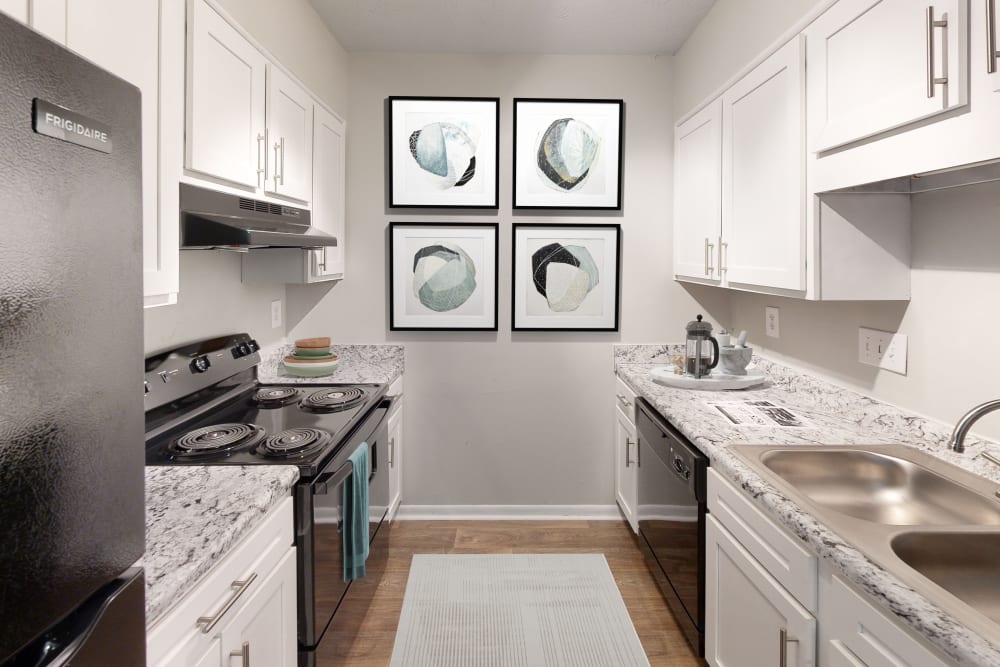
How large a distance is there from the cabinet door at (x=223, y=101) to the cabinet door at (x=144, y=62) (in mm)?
407

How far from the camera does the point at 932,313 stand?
5.42 feet

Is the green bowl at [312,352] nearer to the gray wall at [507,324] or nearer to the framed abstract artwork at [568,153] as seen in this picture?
the gray wall at [507,324]

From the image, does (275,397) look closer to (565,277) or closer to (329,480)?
(329,480)

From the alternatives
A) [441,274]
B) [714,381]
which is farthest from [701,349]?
[441,274]

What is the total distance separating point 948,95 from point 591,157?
2085mm

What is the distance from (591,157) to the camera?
3.16 m

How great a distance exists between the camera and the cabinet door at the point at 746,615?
1258 millimetres

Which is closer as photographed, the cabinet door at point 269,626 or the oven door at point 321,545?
the cabinet door at point 269,626

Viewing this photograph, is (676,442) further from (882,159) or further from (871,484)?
(882,159)

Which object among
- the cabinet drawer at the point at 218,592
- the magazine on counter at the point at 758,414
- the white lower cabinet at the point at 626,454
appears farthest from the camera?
the white lower cabinet at the point at 626,454

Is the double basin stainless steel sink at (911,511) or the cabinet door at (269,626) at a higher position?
the double basin stainless steel sink at (911,511)

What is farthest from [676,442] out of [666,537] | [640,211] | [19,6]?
[19,6]

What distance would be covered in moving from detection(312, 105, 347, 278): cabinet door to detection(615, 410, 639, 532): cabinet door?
1.69m

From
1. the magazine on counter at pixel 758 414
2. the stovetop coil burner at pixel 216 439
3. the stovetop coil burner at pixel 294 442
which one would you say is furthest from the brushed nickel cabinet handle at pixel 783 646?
the stovetop coil burner at pixel 216 439
